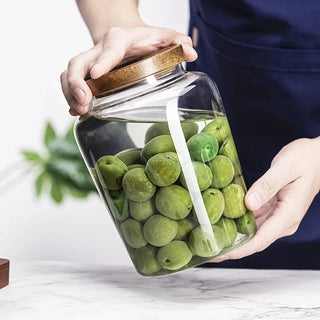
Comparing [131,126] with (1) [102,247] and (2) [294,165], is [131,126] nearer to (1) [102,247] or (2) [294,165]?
(2) [294,165]

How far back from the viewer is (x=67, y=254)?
7.00ft

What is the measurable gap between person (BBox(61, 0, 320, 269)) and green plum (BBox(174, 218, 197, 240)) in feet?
0.62

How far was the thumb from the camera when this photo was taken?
0.87 metres

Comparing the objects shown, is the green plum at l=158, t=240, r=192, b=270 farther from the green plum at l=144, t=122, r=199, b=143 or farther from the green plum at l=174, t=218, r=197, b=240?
the green plum at l=144, t=122, r=199, b=143

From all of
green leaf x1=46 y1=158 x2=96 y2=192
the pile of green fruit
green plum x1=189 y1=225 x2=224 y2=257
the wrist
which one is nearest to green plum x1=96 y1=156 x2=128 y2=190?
the pile of green fruit

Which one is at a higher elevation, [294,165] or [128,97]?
[128,97]

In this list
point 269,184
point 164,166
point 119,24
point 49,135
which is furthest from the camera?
point 49,135

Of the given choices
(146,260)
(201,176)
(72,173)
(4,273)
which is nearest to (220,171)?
(201,176)

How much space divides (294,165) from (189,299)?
0.22m

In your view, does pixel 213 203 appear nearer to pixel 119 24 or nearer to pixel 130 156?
pixel 130 156

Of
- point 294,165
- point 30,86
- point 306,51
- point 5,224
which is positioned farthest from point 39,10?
point 294,165

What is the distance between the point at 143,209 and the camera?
0.82 m

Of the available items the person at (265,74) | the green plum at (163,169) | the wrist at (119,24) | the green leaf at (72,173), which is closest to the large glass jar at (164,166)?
the green plum at (163,169)

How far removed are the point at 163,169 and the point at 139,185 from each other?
3cm
